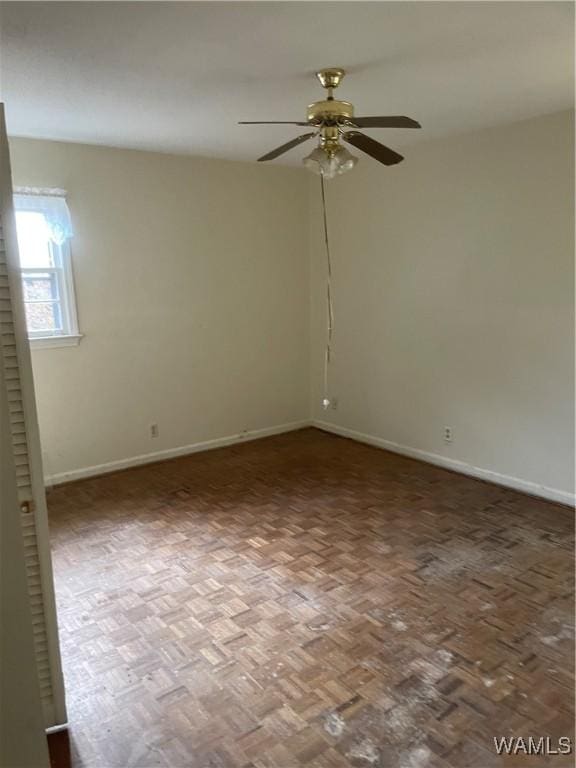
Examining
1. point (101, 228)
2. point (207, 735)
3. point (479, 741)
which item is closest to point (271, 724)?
point (207, 735)

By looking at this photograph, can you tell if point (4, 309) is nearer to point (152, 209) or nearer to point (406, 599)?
point (406, 599)

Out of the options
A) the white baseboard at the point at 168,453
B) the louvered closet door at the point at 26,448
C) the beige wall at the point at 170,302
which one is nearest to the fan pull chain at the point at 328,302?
the beige wall at the point at 170,302

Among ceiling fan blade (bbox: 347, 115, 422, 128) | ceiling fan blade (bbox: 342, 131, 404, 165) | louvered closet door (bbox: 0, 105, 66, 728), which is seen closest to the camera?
louvered closet door (bbox: 0, 105, 66, 728)

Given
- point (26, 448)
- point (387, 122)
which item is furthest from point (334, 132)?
point (26, 448)

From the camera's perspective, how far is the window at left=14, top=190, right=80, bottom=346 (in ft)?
12.1

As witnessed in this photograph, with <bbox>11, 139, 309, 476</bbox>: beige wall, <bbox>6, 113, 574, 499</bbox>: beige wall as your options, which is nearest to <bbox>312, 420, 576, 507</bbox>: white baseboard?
<bbox>6, 113, 574, 499</bbox>: beige wall

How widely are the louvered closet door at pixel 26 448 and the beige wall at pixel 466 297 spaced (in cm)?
303

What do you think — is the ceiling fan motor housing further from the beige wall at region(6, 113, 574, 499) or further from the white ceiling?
the beige wall at region(6, 113, 574, 499)

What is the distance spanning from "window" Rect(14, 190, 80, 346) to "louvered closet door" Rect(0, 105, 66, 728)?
90.0 inches

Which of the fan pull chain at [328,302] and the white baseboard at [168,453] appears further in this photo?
the fan pull chain at [328,302]

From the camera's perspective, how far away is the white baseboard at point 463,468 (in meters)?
3.56

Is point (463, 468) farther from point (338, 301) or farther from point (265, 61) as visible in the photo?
point (265, 61)

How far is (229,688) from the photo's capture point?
2.01 meters

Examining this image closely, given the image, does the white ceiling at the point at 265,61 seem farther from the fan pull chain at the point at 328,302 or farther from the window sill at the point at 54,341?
the fan pull chain at the point at 328,302
